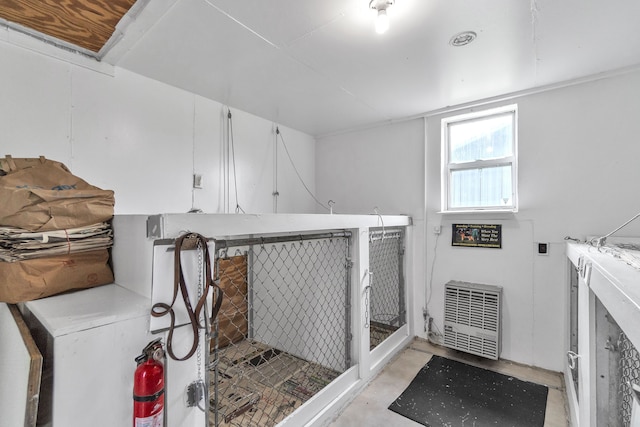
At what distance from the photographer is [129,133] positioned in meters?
2.20

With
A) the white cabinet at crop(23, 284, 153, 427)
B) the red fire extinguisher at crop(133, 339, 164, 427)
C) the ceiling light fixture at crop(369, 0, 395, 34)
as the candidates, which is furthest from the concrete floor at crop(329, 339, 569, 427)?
the ceiling light fixture at crop(369, 0, 395, 34)

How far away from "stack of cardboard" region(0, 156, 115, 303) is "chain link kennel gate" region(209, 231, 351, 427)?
0.86m

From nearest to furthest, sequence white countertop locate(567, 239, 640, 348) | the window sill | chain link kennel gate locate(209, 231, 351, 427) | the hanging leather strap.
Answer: white countertop locate(567, 239, 640, 348) < the hanging leather strap < chain link kennel gate locate(209, 231, 351, 427) < the window sill

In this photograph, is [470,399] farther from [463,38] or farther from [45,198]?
[45,198]

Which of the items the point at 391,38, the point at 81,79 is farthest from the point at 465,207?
the point at 81,79

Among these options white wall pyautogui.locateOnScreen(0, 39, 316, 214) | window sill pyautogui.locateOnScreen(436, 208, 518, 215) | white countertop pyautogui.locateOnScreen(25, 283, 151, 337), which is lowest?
white countertop pyautogui.locateOnScreen(25, 283, 151, 337)

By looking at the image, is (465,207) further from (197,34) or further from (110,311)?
(110,311)

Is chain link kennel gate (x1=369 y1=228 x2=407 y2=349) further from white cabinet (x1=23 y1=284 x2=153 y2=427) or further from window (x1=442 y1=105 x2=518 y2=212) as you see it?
white cabinet (x1=23 y1=284 x2=153 y2=427)

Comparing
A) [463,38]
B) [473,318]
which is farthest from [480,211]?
[463,38]

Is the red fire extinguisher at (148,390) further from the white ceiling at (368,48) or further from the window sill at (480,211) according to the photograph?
the window sill at (480,211)

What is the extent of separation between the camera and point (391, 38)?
1.81m

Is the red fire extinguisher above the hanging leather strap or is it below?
below

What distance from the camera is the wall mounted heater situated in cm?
255

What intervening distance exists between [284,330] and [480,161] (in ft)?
8.75
